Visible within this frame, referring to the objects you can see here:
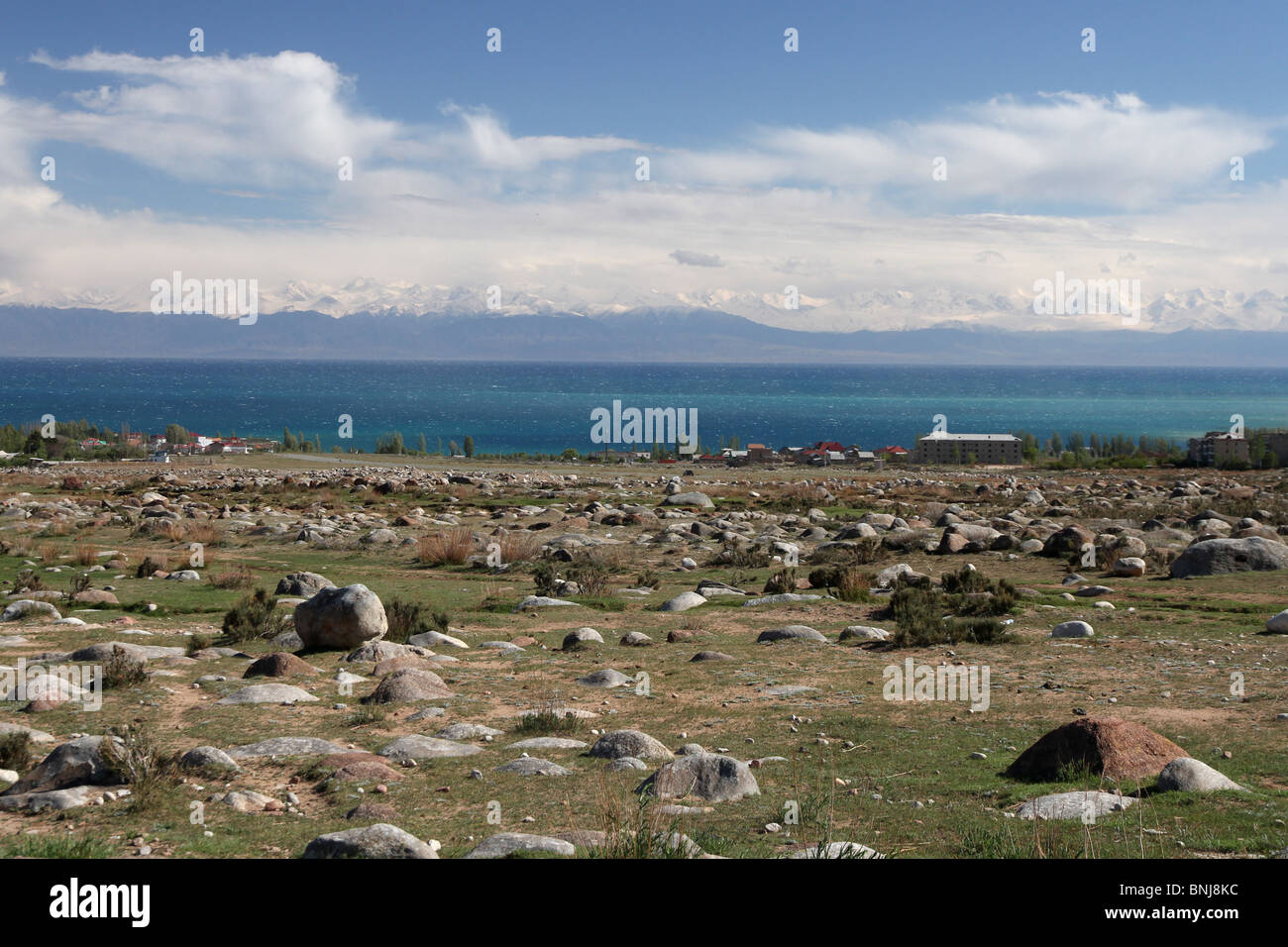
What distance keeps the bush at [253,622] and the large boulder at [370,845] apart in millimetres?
10834

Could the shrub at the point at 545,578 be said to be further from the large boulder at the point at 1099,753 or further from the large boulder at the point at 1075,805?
the large boulder at the point at 1075,805

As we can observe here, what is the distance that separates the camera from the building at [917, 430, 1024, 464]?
7556cm

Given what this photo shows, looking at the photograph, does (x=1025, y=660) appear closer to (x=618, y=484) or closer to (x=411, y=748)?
(x=411, y=748)

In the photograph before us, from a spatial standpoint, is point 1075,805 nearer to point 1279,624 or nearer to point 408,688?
point 408,688

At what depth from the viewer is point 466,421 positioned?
628 ft

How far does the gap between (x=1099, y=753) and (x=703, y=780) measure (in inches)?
134

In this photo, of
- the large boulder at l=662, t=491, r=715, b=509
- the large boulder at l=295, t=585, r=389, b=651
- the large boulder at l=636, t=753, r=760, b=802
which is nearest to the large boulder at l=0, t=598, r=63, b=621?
the large boulder at l=295, t=585, r=389, b=651

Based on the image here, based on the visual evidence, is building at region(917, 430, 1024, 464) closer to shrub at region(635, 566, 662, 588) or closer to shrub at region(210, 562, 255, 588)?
shrub at region(635, 566, 662, 588)

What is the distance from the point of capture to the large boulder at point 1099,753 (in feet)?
27.7

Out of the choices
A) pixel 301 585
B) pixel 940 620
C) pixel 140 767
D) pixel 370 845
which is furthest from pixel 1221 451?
pixel 370 845

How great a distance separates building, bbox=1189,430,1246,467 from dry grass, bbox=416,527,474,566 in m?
50.0

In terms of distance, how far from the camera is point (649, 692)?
503 inches
